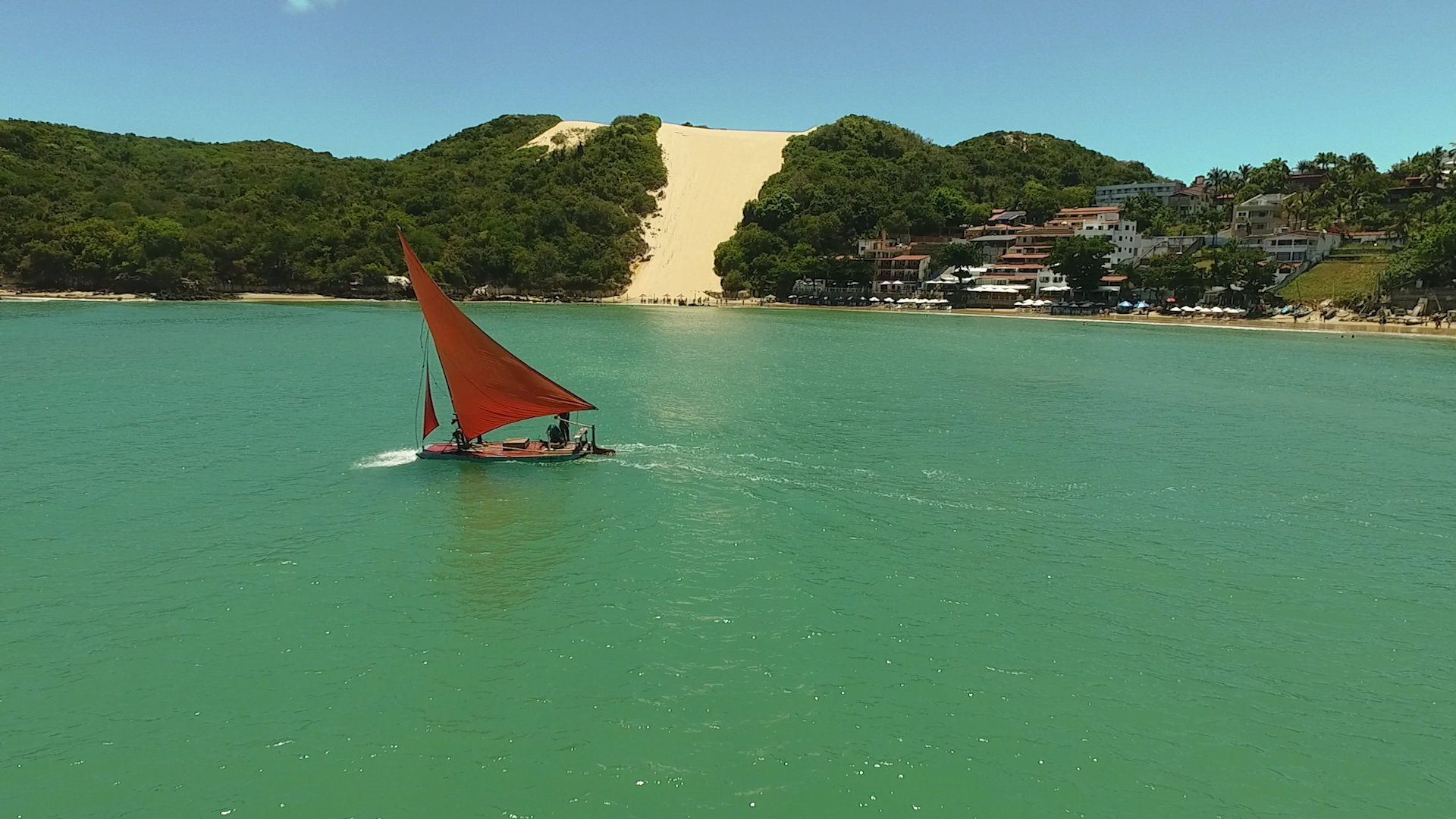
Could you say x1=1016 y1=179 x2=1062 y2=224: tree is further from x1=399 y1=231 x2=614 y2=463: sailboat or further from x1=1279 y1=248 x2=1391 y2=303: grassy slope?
x1=399 y1=231 x2=614 y2=463: sailboat

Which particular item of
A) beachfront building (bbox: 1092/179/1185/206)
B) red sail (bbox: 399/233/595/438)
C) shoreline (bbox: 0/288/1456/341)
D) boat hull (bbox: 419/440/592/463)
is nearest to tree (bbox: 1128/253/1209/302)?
shoreline (bbox: 0/288/1456/341)

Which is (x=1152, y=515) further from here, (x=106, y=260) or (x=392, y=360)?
(x=106, y=260)

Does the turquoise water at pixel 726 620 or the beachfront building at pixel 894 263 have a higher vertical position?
the beachfront building at pixel 894 263

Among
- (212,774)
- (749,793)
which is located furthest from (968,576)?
(212,774)

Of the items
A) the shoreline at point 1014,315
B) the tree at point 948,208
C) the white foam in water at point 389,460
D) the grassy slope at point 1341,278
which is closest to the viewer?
the white foam in water at point 389,460

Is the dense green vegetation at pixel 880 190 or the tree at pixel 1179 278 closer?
the tree at pixel 1179 278

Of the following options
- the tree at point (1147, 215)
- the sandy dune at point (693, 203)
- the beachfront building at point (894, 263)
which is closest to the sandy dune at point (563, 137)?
the sandy dune at point (693, 203)

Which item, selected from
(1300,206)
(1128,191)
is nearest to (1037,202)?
(1128,191)

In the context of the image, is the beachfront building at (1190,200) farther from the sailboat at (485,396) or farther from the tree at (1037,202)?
the sailboat at (485,396)
